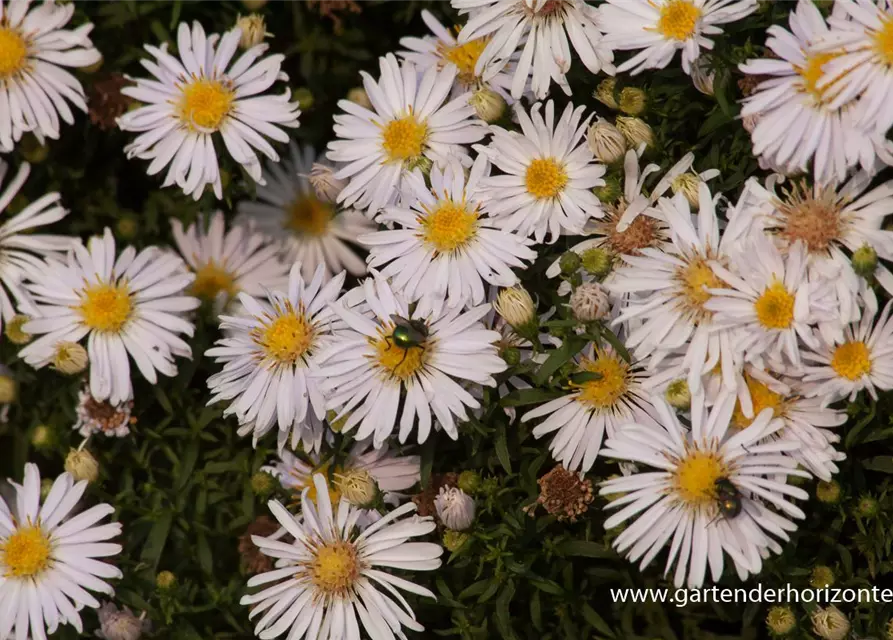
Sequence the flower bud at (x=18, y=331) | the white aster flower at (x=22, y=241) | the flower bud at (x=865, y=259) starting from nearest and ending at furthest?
the flower bud at (x=865, y=259), the flower bud at (x=18, y=331), the white aster flower at (x=22, y=241)

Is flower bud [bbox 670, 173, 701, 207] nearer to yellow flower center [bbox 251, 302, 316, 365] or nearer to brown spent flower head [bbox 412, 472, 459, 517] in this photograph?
brown spent flower head [bbox 412, 472, 459, 517]

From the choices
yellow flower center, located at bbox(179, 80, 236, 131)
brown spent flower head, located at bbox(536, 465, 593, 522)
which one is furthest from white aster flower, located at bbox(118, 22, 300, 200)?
brown spent flower head, located at bbox(536, 465, 593, 522)

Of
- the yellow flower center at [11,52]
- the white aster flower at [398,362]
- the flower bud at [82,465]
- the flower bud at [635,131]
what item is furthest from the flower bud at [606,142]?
the yellow flower center at [11,52]

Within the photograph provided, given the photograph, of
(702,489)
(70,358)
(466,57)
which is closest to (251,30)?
(466,57)

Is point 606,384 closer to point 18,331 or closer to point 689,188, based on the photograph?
point 689,188

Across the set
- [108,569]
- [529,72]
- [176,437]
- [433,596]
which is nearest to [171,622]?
[108,569]

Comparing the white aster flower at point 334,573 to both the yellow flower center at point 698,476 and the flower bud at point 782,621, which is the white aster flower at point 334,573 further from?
the flower bud at point 782,621
